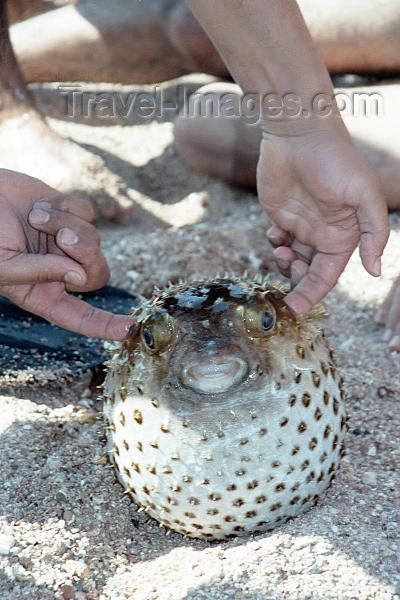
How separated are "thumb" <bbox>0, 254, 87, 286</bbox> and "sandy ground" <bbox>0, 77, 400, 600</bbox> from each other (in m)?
0.43

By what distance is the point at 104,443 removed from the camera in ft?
6.90

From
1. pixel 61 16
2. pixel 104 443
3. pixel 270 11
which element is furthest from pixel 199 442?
pixel 61 16

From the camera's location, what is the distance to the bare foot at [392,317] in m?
2.50

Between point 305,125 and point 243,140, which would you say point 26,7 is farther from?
point 305,125

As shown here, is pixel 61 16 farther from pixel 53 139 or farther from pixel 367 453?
pixel 367 453

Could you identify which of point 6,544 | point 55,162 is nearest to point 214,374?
point 6,544

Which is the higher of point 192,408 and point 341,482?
point 192,408

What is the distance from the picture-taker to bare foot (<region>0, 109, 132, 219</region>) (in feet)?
10.5

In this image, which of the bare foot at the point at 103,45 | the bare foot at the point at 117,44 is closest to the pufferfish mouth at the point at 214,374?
the bare foot at the point at 117,44

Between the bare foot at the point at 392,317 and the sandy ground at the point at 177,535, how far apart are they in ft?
0.10

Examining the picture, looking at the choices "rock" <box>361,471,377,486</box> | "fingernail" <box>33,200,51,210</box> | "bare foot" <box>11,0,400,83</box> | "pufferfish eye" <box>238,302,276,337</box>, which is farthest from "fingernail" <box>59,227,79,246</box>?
"bare foot" <box>11,0,400,83</box>

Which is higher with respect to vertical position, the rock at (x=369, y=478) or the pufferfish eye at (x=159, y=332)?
the pufferfish eye at (x=159, y=332)

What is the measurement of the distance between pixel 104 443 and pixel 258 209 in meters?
1.40

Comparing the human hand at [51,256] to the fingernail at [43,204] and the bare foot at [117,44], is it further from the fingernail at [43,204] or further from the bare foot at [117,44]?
the bare foot at [117,44]
